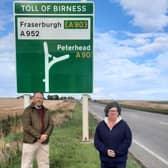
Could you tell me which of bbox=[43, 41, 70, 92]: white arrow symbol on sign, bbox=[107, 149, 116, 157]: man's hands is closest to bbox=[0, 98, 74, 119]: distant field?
bbox=[43, 41, 70, 92]: white arrow symbol on sign

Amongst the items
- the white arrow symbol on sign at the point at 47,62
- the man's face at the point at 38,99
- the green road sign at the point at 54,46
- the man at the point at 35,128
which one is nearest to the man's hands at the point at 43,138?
the man at the point at 35,128

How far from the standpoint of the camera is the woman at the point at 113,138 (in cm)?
616

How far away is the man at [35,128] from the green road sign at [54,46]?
468 centimetres

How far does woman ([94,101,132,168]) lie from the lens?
6.16 metres

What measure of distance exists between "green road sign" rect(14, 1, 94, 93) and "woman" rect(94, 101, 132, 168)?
6596mm

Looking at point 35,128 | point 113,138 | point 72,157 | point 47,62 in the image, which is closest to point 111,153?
point 113,138

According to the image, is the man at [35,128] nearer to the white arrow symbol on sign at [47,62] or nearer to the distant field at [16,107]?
the white arrow symbol on sign at [47,62]

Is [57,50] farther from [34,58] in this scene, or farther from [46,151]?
[46,151]

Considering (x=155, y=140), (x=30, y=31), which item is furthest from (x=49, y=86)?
(x=155, y=140)

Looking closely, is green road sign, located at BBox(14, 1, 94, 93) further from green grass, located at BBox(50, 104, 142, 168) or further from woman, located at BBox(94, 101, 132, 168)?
woman, located at BBox(94, 101, 132, 168)

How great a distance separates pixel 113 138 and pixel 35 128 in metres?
2.07

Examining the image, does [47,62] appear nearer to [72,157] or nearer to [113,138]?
[72,157]

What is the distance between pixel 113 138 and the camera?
619 centimetres

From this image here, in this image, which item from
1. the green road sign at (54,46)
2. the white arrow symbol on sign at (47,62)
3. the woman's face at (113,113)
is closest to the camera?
the woman's face at (113,113)
